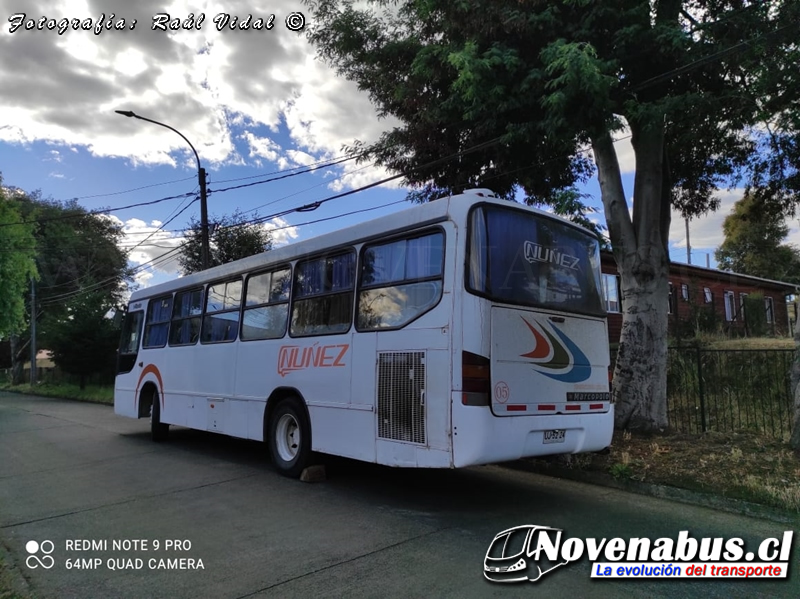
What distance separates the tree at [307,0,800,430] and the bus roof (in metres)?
2.15

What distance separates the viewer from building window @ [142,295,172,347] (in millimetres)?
11367

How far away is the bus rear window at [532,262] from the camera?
18.4 ft

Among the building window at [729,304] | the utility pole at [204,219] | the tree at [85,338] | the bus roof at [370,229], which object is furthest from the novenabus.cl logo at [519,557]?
the building window at [729,304]

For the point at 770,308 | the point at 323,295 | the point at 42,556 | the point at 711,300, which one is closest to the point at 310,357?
the point at 323,295

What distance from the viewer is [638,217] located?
9445 millimetres

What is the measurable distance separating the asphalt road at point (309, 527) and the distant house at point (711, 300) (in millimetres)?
10658

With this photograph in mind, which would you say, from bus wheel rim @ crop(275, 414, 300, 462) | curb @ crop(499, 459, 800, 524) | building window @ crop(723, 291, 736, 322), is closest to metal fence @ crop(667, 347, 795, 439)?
curb @ crop(499, 459, 800, 524)

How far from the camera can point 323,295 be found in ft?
23.8

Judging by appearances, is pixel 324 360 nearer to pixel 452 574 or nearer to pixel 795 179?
pixel 452 574

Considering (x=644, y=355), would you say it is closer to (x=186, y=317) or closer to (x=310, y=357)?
(x=310, y=357)

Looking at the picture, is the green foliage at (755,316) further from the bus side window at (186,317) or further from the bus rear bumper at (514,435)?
the bus side window at (186,317)

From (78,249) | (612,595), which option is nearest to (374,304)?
(612,595)

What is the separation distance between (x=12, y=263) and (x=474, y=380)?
1201 inches

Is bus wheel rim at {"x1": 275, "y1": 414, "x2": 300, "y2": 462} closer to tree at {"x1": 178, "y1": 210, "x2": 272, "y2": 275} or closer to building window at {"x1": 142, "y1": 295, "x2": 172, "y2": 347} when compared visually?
building window at {"x1": 142, "y1": 295, "x2": 172, "y2": 347}
